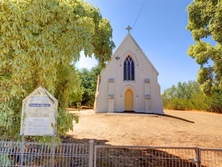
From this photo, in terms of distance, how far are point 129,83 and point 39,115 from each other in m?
15.7

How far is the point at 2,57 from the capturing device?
3725 mm

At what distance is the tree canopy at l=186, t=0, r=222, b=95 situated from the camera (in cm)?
621

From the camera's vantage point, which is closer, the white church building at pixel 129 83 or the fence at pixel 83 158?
the fence at pixel 83 158

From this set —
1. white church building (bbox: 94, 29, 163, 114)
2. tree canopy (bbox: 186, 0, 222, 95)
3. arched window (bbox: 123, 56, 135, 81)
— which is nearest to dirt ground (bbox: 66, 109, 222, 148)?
tree canopy (bbox: 186, 0, 222, 95)

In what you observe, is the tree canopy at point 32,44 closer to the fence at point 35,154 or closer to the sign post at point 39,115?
the sign post at point 39,115

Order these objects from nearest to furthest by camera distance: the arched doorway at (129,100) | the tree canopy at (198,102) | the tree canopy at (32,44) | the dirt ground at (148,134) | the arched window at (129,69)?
the tree canopy at (32,44)
the dirt ground at (148,134)
the arched doorway at (129,100)
the arched window at (129,69)
the tree canopy at (198,102)

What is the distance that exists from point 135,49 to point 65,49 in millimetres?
16514

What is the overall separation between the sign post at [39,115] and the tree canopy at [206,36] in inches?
266

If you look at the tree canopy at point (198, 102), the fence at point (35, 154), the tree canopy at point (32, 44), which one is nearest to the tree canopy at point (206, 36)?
the tree canopy at point (32, 44)

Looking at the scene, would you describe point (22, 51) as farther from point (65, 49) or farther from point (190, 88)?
point (190, 88)

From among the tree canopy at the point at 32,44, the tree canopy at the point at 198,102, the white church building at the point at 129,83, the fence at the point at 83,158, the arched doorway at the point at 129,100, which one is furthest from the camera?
the tree canopy at the point at 198,102

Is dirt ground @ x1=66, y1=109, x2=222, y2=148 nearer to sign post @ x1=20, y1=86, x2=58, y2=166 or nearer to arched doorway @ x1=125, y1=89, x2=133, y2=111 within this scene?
sign post @ x1=20, y1=86, x2=58, y2=166

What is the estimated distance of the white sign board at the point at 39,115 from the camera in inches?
153

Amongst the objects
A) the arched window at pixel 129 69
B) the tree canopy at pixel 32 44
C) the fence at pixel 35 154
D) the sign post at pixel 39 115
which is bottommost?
the fence at pixel 35 154
